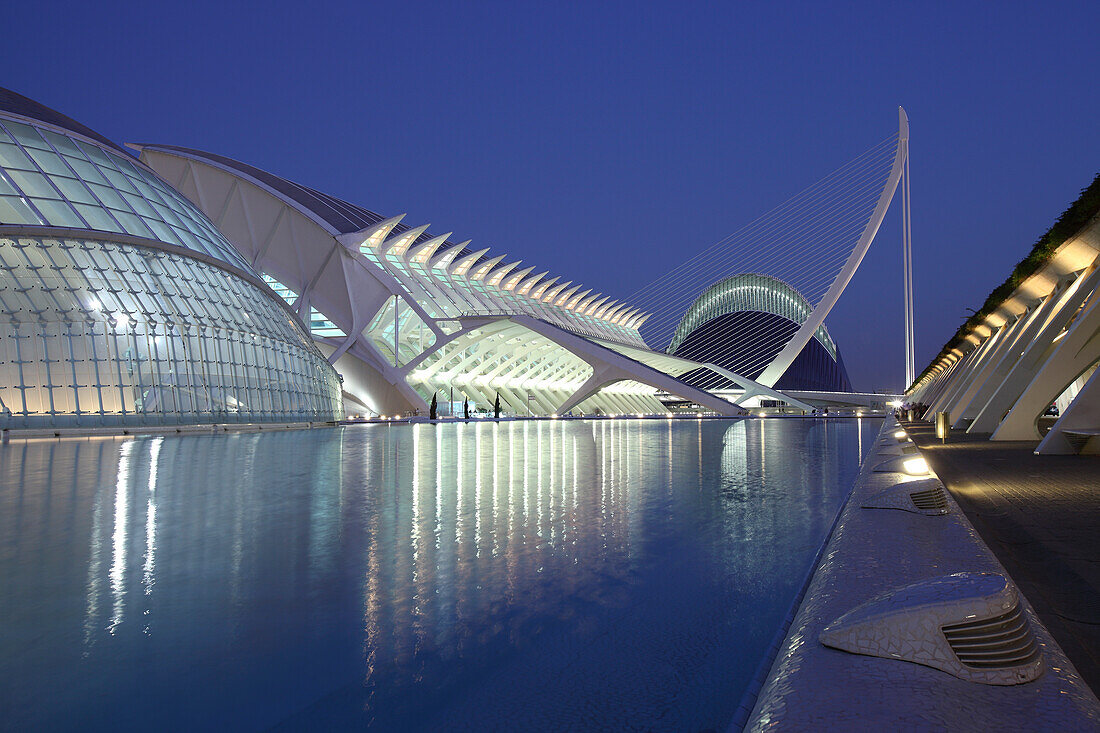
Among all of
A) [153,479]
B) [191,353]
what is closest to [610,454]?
[153,479]

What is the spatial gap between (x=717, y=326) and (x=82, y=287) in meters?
67.9

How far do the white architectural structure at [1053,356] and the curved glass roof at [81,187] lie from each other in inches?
997

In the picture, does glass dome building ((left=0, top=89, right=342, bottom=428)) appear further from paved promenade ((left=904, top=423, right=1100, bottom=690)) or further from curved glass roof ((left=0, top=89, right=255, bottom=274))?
paved promenade ((left=904, top=423, right=1100, bottom=690))

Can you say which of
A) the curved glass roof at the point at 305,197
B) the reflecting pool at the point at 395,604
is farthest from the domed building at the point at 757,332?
the reflecting pool at the point at 395,604

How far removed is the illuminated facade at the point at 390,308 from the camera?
4412cm

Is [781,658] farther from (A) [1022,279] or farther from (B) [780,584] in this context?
(A) [1022,279]

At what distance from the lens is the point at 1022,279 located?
17594 mm

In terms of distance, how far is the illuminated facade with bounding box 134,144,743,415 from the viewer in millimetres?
44125

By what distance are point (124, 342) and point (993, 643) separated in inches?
1036

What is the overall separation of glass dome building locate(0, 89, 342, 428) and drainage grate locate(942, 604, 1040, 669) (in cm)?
2485

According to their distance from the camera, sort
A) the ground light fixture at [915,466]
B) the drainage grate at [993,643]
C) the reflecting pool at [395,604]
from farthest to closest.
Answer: the ground light fixture at [915,466] < the reflecting pool at [395,604] < the drainage grate at [993,643]

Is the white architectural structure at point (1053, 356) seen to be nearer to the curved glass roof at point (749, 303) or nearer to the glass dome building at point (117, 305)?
the glass dome building at point (117, 305)

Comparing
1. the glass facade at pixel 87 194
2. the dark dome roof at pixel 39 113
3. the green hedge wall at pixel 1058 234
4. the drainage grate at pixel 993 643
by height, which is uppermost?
the dark dome roof at pixel 39 113

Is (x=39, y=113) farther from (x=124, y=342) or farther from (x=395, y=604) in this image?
(x=395, y=604)
